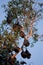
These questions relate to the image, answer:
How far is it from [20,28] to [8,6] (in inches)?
119

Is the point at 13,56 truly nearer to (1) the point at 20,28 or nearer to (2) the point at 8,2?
(1) the point at 20,28

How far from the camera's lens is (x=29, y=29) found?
4022 centimetres

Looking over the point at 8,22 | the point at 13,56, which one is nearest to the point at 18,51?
the point at 13,56

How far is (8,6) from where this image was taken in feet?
136

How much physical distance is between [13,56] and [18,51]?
84 cm

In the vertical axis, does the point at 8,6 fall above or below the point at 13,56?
above

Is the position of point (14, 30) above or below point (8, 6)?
below

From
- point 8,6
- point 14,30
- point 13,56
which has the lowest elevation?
point 13,56

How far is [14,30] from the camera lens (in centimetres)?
4078

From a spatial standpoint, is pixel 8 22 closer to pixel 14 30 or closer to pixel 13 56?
pixel 14 30

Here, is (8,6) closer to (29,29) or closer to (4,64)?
(29,29)

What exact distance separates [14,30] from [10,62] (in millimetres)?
3813

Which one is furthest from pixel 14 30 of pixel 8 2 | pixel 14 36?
pixel 8 2

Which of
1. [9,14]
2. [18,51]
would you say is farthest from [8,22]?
[18,51]
